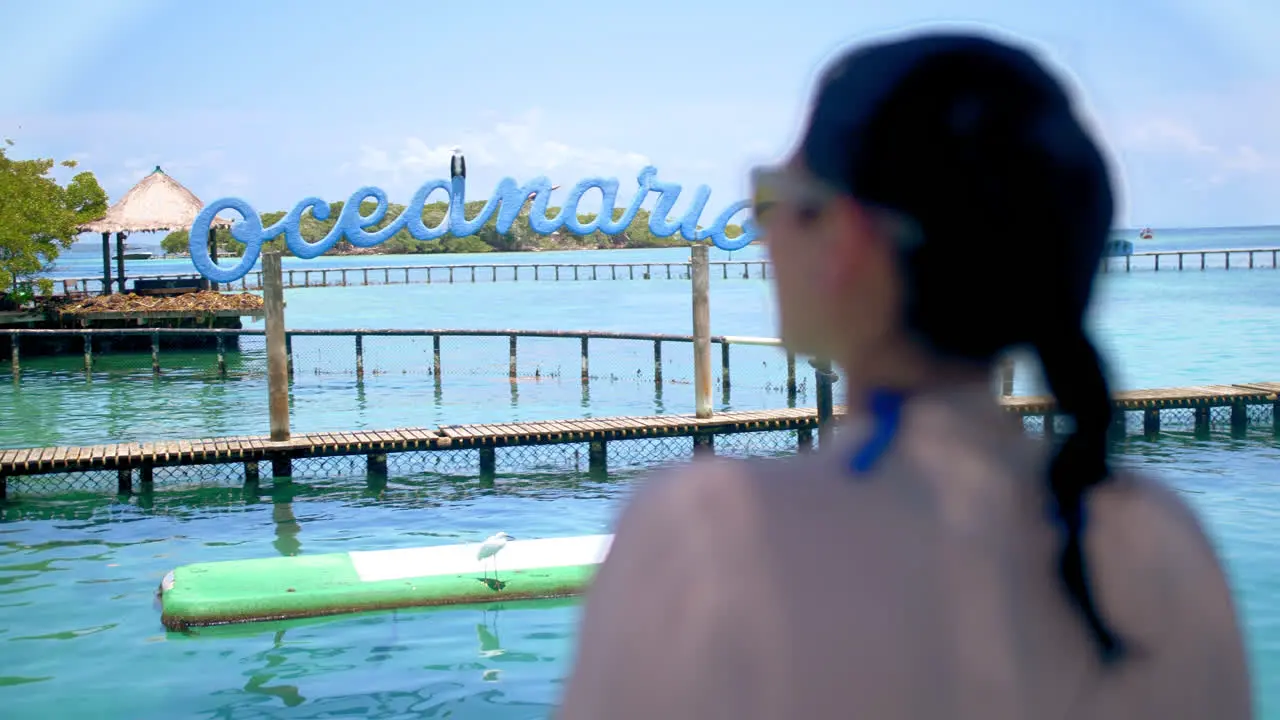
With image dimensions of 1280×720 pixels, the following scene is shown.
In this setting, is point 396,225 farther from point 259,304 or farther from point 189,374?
point 259,304

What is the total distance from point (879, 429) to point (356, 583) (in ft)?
28.3

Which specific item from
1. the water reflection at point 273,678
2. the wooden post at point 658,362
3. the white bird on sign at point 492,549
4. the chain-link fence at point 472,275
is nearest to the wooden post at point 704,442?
the white bird on sign at point 492,549

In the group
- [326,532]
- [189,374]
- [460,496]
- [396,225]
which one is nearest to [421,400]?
[396,225]

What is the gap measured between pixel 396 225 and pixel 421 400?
20.7 ft

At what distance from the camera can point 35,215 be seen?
120 feet

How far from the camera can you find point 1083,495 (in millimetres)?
760

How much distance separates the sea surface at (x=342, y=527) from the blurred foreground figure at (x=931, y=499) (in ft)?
0.13

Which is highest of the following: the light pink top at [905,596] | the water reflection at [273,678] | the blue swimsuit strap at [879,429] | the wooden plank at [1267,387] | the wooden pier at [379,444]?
the blue swimsuit strap at [879,429]

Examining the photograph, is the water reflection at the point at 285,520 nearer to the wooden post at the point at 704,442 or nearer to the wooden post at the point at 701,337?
the wooden post at the point at 704,442

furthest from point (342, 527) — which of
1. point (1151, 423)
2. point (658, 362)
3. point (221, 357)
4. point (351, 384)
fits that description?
point (221, 357)

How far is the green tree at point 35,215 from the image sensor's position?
34.9 meters

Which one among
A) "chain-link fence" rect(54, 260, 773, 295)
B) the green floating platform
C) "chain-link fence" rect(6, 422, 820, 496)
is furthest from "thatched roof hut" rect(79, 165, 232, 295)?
the green floating platform

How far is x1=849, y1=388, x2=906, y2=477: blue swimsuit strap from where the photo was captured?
71cm

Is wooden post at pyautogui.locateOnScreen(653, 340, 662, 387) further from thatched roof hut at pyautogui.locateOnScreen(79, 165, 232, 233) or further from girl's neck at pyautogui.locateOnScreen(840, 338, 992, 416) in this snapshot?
girl's neck at pyautogui.locateOnScreen(840, 338, 992, 416)
